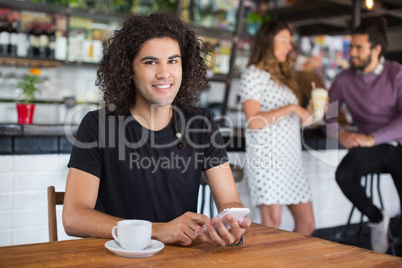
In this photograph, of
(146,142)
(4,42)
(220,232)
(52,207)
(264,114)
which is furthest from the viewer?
(4,42)

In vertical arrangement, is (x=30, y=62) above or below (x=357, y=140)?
above

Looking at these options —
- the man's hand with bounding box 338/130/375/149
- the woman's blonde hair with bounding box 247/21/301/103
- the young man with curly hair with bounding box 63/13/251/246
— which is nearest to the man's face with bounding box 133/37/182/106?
the young man with curly hair with bounding box 63/13/251/246

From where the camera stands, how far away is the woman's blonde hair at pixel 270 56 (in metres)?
3.05

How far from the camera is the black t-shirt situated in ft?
5.41

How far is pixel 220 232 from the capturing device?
124 cm

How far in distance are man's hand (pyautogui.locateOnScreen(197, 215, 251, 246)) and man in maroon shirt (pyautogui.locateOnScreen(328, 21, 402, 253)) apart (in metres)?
2.11

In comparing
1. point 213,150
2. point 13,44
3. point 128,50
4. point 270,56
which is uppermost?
point 13,44

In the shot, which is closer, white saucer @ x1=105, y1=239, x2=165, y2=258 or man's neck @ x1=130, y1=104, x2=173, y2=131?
white saucer @ x1=105, y1=239, x2=165, y2=258

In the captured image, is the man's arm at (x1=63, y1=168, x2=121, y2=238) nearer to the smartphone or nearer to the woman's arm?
the smartphone

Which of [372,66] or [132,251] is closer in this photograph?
[132,251]

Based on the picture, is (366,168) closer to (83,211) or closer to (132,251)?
(83,211)

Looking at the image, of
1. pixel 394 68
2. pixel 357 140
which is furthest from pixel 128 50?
pixel 394 68

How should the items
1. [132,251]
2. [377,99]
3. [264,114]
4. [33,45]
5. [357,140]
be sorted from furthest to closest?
[33,45] < [377,99] < [357,140] < [264,114] < [132,251]

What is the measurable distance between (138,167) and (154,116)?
0.68 feet
